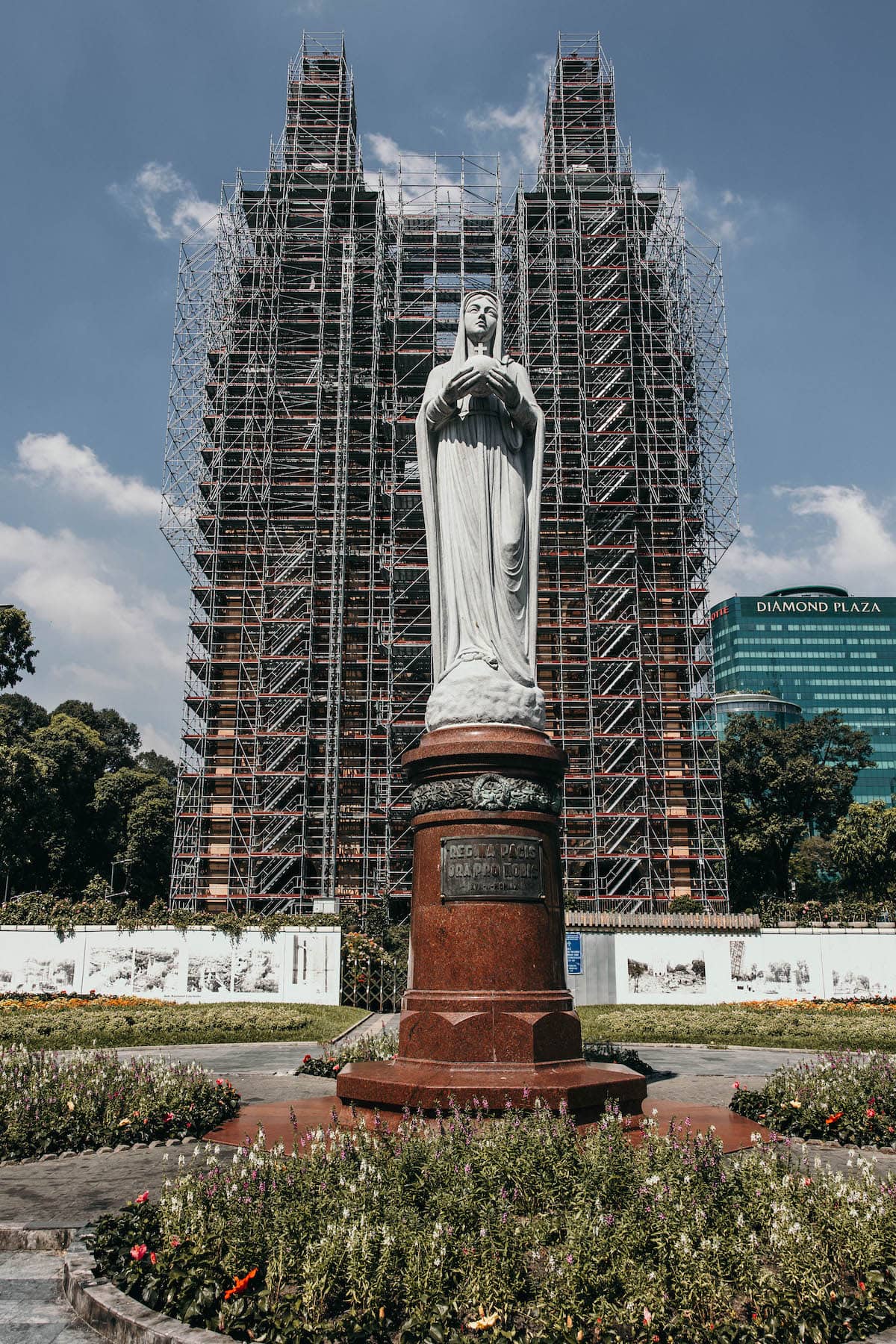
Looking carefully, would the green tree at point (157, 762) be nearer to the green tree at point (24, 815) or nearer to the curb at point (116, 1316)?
the green tree at point (24, 815)

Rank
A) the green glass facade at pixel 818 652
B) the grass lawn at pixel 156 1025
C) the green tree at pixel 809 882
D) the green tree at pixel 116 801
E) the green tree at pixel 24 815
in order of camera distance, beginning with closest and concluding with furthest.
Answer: the grass lawn at pixel 156 1025 < the green tree at pixel 24 815 < the green tree at pixel 116 801 < the green tree at pixel 809 882 < the green glass facade at pixel 818 652

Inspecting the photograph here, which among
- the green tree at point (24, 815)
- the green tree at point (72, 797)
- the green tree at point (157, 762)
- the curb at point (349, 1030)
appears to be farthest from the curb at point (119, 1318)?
the green tree at point (157, 762)

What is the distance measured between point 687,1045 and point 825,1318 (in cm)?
1401

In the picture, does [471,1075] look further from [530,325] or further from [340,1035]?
[530,325]

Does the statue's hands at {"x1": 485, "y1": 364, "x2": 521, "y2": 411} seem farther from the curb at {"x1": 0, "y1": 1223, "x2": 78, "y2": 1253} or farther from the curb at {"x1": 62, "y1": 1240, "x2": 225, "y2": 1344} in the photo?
the curb at {"x1": 62, "y1": 1240, "x2": 225, "y2": 1344}

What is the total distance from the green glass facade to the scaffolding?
83.3 m

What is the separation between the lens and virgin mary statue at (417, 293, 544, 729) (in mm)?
10031

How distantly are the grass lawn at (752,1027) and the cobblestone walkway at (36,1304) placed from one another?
1236 cm

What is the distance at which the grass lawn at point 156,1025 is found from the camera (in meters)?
16.6

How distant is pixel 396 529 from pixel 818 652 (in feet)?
312

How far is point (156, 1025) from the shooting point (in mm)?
18109

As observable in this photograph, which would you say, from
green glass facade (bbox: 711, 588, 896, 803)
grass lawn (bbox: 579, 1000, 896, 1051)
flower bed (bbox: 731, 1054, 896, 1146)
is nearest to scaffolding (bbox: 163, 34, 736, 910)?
grass lawn (bbox: 579, 1000, 896, 1051)

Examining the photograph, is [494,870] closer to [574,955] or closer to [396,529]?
[574,955]

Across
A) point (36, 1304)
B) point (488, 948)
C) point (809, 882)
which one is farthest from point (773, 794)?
point (36, 1304)
